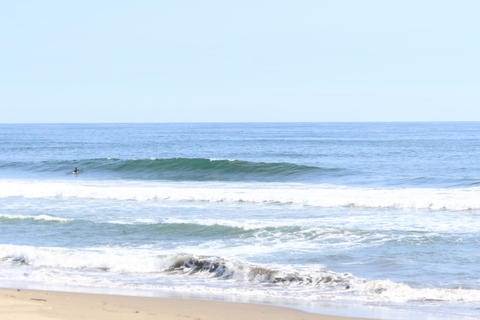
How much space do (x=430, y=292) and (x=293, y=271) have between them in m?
2.37

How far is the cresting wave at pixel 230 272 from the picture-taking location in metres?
9.09

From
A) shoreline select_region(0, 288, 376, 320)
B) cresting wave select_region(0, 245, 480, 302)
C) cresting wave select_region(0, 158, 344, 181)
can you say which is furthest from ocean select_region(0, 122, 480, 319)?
cresting wave select_region(0, 158, 344, 181)

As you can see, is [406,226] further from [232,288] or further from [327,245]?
[232,288]

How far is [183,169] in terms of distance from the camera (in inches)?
1395

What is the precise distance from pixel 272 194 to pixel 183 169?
13.7 m

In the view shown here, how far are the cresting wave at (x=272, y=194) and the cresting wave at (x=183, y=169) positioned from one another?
14.1 feet

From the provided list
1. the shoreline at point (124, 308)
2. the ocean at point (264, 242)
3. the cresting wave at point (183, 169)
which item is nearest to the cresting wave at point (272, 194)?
the ocean at point (264, 242)

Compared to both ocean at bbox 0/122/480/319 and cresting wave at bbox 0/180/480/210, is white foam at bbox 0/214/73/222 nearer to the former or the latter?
ocean at bbox 0/122/480/319

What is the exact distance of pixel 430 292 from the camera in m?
9.07

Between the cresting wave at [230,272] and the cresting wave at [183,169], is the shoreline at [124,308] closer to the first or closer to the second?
the cresting wave at [230,272]

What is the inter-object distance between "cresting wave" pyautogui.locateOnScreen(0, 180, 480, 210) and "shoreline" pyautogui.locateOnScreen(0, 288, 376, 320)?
37.4 ft

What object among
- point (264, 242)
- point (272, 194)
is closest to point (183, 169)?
point (272, 194)

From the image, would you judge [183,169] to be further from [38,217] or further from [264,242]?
[264,242]

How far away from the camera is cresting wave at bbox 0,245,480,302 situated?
9094 millimetres
